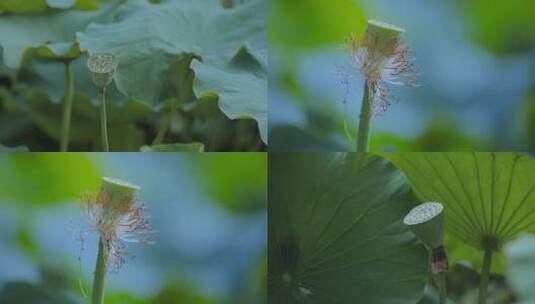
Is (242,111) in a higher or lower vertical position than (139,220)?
higher

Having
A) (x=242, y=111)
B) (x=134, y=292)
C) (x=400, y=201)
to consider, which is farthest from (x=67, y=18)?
(x=400, y=201)

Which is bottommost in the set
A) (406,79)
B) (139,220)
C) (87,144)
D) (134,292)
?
(134,292)

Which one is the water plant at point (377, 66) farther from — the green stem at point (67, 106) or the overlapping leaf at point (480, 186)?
the green stem at point (67, 106)

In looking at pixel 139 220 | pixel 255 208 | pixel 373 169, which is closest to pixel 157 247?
pixel 139 220

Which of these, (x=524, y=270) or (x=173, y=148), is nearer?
(x=524, y=270)

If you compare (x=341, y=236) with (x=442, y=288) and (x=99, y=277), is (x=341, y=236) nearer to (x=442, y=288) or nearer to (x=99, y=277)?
(x=442, y=288)

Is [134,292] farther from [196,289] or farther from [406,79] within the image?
[406,79]

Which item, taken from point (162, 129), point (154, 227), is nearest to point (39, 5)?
point (162, 129)
